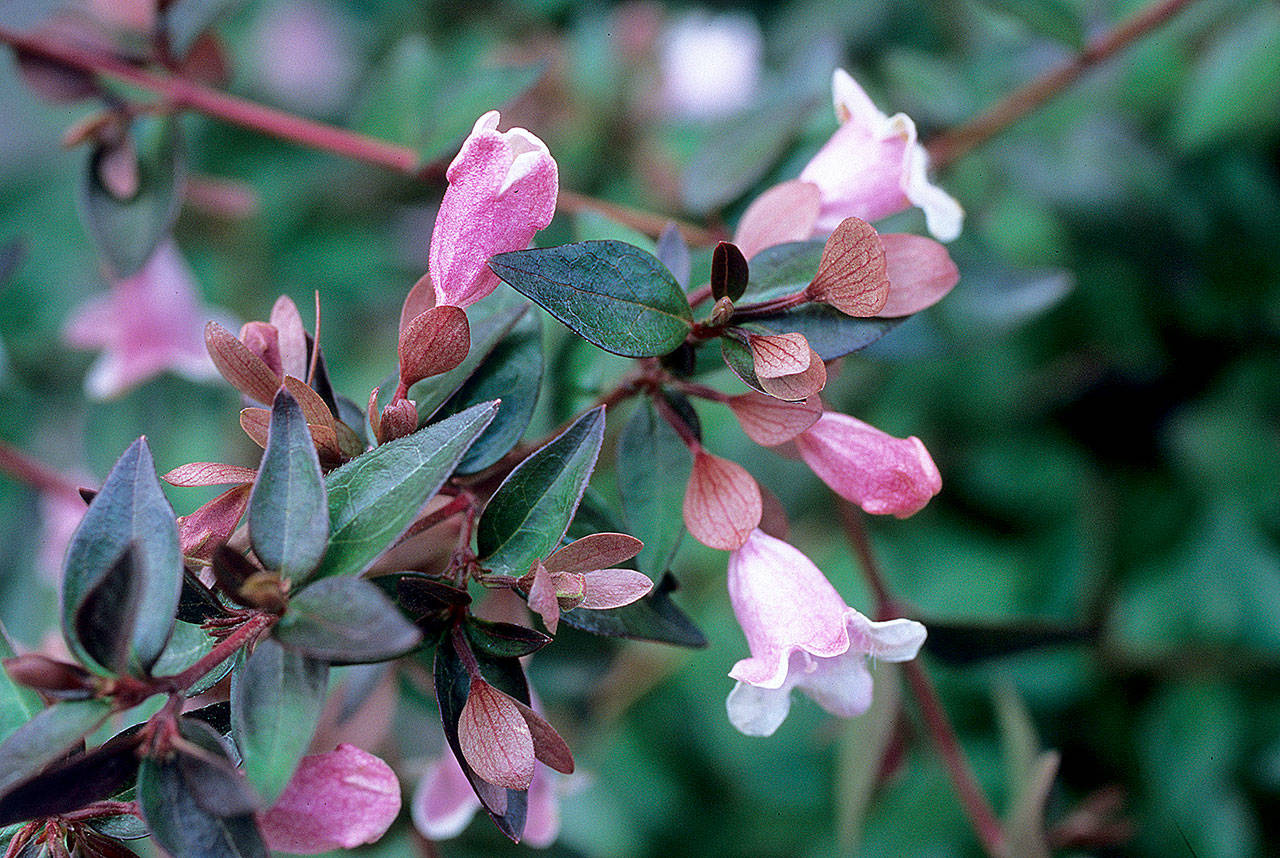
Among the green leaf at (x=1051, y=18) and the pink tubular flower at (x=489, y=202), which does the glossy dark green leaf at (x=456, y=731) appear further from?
the green leaf at (x=1051, y=18)

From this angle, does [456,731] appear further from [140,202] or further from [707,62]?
[707,62]

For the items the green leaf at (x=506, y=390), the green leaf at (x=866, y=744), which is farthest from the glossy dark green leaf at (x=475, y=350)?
the green leaf at (x=866, y=744)

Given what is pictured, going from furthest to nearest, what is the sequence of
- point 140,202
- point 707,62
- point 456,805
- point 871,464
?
point 707,62
point 140,202
point 456,805
point 871,464

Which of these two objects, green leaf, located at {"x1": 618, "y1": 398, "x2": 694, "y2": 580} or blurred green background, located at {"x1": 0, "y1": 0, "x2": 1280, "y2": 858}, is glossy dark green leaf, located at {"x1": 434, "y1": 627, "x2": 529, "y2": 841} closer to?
green leaf, located at {"x1": 618, "y1": 398, "x2": 694, "y2": 580}

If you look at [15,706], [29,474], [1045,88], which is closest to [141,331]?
[29,474]

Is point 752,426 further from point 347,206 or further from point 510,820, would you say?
point 347,206
